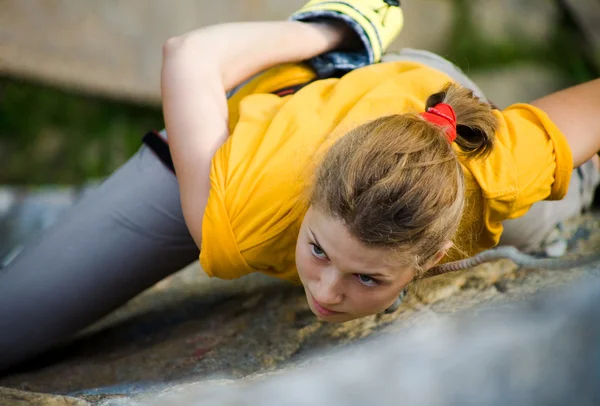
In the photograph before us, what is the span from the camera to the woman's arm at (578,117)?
1.30m

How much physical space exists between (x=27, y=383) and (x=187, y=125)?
0.63 m

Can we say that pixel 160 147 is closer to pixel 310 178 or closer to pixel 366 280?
pixel 310 178

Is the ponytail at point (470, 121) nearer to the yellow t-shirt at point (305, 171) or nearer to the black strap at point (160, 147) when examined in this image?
the yellow t-shirt at point (305, 171)

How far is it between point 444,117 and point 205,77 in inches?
17.2

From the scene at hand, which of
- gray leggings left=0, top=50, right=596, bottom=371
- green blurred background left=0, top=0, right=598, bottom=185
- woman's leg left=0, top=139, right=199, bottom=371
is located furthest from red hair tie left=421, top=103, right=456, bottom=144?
green blurred background left=0, top=0, right=598, bottom=185

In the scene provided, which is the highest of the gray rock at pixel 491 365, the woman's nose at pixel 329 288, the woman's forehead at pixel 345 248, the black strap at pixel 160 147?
the gray rock at pixel 491 365

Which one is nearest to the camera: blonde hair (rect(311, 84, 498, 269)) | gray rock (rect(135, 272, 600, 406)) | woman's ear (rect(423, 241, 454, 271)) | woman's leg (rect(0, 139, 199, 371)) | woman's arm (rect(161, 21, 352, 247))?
gray rock (rect(135, 272, 600, 406))

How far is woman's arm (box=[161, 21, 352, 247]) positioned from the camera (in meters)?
1.26

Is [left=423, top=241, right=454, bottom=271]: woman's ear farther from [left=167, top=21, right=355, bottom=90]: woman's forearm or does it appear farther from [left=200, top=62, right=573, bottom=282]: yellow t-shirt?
[left=167, top=21, right=355, bottom=90]: woman's forearm

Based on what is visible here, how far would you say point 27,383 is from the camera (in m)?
1.47

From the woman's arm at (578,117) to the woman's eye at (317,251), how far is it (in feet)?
1.64

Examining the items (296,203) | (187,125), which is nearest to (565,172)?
(296,203)

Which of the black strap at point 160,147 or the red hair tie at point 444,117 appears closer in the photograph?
the red hair tie at point 444,117

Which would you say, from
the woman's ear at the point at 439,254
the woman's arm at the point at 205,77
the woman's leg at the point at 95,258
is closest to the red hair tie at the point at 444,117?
the woman's ear at the point at 439,254
